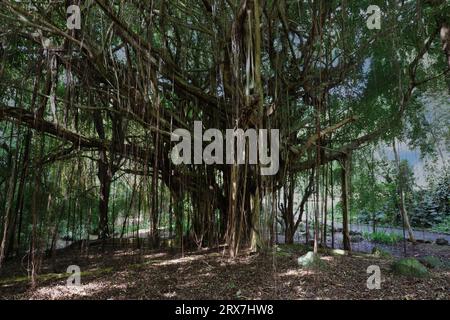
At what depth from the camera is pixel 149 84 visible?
259 centimetres

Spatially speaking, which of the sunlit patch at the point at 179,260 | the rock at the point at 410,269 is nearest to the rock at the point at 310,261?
the rock at the point at 410,269

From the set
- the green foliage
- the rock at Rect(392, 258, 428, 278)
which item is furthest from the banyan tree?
the green foliage

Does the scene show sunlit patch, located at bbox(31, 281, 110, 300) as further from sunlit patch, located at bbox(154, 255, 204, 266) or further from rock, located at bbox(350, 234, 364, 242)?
rock, located at bbox(350, 234, 364, 242)

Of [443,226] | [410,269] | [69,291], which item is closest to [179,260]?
[69,291]

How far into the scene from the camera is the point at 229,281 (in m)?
2.12

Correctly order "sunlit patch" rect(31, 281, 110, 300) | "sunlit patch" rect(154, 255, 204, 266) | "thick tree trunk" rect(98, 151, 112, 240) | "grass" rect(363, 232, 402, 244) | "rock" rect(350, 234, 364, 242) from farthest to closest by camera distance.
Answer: "rock" rect(350, 234, 364, 242), "grass" rect(363, 232, 402, 244), "thick tree trunk" rect(98, 151, 112, 240), "sunlit patch" rect(154, 255, 204, 266), "sunlit patch" rect(31, 281, 110, 300)

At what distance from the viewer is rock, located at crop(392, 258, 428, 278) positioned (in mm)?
2221

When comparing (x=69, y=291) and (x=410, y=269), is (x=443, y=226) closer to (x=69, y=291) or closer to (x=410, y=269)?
(x=410, y=269)

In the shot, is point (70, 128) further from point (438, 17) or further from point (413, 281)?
point (438, 17)

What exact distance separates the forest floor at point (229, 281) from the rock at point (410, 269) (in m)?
0.05

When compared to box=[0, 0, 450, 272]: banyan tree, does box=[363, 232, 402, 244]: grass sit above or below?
below

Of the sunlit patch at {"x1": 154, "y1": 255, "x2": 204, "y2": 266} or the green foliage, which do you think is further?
the green foliage

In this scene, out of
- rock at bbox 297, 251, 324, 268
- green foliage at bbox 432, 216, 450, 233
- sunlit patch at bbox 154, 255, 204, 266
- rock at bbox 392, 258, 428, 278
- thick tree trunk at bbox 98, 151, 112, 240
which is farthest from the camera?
green foliage at bbox 432, 216, 450, 233

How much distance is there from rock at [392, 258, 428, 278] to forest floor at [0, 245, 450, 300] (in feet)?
0.17
